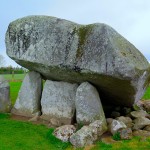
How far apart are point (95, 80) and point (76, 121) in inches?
75.5

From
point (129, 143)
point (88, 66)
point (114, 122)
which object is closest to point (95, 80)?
point (88, 66)

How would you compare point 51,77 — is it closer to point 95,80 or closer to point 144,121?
point 95,80

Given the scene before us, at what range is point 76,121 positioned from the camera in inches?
540

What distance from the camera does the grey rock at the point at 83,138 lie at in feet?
37.6

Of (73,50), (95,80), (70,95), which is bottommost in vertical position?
(70,95)

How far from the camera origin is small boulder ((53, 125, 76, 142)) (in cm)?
1187

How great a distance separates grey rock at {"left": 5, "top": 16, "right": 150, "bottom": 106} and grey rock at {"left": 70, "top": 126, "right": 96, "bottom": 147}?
2.03 metres

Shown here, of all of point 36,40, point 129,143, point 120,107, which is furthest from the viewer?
point 120,107

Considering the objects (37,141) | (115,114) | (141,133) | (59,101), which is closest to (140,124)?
(141,133)

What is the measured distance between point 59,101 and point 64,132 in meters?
2.27

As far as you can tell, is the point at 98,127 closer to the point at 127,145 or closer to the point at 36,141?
the point at 127,145

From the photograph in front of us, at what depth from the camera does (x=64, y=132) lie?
39.5 ft

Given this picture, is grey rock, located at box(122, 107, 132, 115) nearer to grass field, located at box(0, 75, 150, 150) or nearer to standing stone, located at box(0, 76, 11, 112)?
grass field, located at box(0, 75, 150, 150)

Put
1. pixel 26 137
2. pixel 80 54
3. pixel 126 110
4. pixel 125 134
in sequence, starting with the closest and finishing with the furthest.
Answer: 1. pixel 125 134
2. pixel 26 137
3. pixel 80 54
4. pixel 126 110
